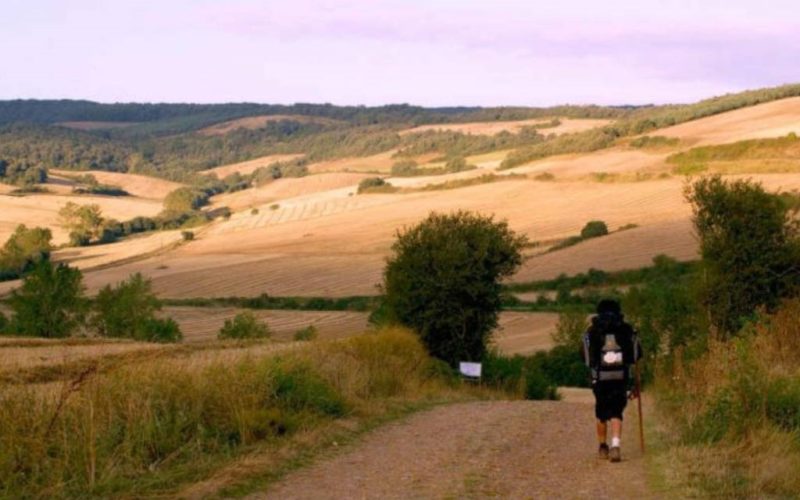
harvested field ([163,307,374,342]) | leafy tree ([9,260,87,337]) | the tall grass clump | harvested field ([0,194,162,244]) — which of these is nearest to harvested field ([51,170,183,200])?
harvested field ([0,194,162,244])

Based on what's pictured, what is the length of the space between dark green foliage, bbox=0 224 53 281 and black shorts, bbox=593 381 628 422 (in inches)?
3201

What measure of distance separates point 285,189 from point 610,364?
145 metres

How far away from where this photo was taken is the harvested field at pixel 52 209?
4611 inches

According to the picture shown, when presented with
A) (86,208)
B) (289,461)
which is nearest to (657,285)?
(289,461)

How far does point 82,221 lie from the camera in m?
119

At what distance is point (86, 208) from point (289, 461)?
113486 millimetres

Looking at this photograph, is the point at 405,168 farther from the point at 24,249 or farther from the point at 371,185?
the point at 24,249

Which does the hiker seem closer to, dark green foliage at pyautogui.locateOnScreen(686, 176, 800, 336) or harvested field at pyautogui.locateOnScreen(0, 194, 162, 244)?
dark green foliage at pyautogui.locateOnScreen(686, 176, 800, 336)

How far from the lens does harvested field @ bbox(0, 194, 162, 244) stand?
117125mm

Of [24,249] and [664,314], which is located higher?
[24,249]

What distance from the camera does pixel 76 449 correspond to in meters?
11.1

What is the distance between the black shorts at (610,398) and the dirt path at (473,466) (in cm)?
54

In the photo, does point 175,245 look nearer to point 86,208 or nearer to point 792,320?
point 86,208

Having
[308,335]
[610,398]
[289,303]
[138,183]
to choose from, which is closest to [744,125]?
[289,303]
